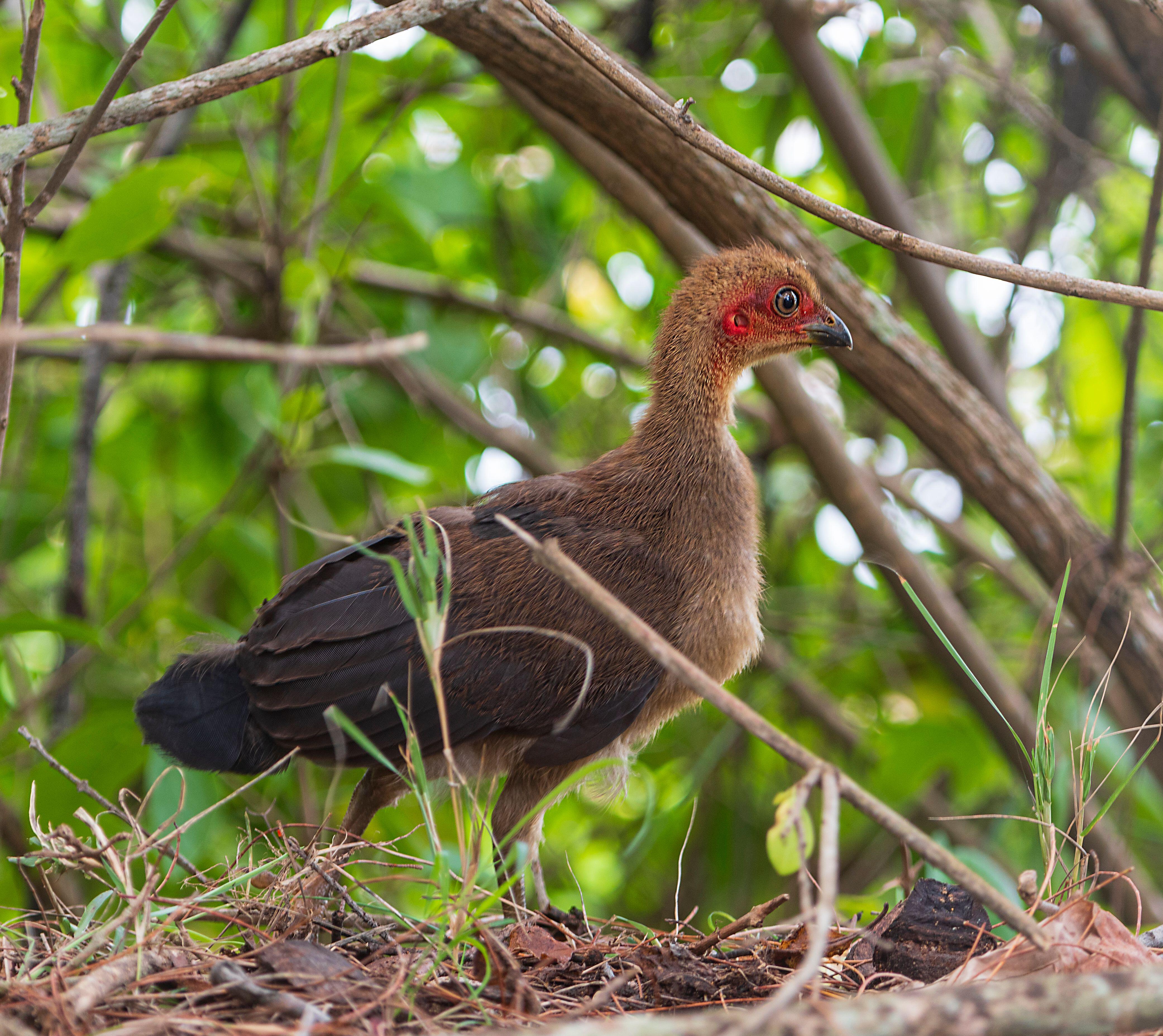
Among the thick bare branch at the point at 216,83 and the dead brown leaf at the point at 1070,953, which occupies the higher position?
the thick bare branch at the point at 216,83

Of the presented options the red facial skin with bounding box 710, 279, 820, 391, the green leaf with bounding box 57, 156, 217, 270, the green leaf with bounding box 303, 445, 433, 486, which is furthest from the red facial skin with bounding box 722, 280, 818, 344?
the green leaf with bounding box 57, 156, 217, 270

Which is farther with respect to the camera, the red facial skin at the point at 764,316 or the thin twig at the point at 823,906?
the red facial skin at the point at 764,316

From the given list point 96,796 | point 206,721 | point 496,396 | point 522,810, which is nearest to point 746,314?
point 522,810

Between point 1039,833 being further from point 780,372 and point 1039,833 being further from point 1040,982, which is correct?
point 780,372

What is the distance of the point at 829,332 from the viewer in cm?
238

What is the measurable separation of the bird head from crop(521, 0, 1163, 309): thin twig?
85 centimetres

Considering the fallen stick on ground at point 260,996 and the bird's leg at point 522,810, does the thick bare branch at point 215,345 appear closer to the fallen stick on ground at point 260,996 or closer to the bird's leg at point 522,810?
the fallen stick on ground at point 260,996

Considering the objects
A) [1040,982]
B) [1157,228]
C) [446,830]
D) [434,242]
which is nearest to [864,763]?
[446,830]

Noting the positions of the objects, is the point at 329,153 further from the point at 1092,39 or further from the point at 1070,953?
the point at 1070,953

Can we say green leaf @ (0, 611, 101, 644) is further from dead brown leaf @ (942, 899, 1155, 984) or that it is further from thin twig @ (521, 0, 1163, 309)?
dead brown leaf @ (942, 899, 1155, 984)

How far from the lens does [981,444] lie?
251cm

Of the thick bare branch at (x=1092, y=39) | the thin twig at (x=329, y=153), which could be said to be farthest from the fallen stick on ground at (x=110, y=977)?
the thick bare branch at (x=1092, y=39)

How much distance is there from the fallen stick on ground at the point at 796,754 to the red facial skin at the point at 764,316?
1.38m

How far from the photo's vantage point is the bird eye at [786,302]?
236 cm
